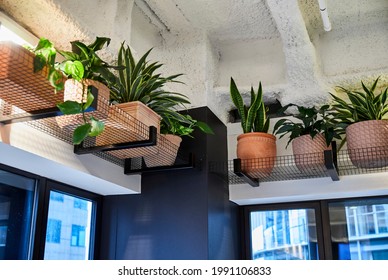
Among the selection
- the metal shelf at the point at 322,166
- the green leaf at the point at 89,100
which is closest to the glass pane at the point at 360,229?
the metal shelf at the point at 322,166

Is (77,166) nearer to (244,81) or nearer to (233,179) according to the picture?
(233,179)

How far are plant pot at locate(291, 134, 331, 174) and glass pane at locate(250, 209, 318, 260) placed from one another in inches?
22.7

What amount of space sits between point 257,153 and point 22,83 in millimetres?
1571

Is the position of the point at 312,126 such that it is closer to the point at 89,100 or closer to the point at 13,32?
the point at 89,100

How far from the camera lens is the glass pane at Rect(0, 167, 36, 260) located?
220 cm

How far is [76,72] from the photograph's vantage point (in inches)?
68.5

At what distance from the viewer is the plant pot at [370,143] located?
2.51 m

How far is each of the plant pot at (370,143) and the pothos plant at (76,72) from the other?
1.49 m

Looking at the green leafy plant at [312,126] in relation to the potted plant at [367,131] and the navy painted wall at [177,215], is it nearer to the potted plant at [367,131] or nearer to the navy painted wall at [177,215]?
the potted plant at [367,131]

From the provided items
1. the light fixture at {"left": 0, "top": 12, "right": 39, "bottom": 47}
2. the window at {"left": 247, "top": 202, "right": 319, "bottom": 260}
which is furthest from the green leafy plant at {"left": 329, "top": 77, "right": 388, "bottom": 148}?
the light fixture at {"left": 0, "top": 12, "right": 39, "bottom": 47}

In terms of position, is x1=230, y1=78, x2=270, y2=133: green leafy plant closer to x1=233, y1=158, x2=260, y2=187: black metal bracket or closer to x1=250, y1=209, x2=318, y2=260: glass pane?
x1=233, y1=158, x2=260, y2=187: black metal bracket

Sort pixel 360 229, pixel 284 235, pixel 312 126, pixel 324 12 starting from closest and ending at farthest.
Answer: pixel 324 12 → pixel 312 126 → pixel 360 229 → pixel 284 235

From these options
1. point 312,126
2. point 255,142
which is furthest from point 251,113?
point 312,126

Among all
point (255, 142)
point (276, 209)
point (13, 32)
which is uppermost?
point (13, 32)
